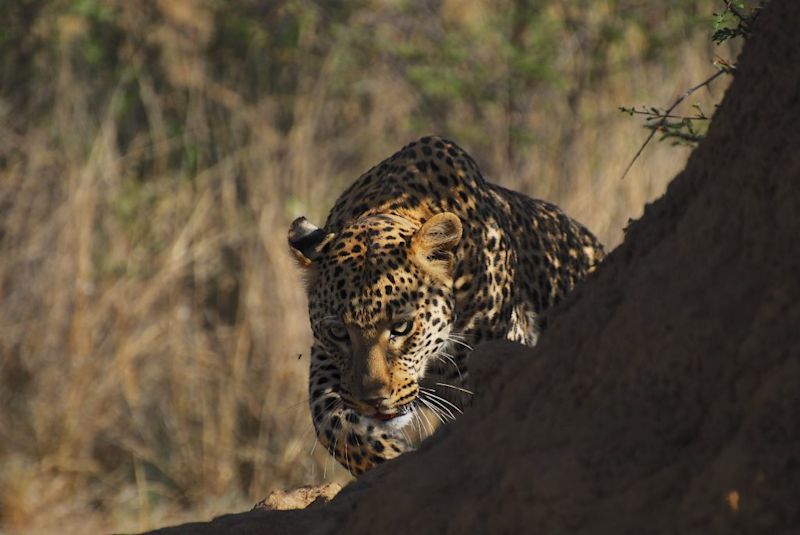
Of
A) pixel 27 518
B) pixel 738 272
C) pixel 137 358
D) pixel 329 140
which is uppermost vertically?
pixel 329 140

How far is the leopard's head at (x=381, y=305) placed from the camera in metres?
6.16

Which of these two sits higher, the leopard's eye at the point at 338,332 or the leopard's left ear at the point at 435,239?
the leopard's left ear at the point at 435,239

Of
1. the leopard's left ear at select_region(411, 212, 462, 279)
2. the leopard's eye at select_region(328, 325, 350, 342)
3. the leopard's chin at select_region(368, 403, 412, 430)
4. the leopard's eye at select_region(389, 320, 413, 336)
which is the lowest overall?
the leopard's chin at select_region(368, 403, 412, 430)

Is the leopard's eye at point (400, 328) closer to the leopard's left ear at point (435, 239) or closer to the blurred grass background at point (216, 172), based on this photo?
the leopard's left ear at point (435, 239)

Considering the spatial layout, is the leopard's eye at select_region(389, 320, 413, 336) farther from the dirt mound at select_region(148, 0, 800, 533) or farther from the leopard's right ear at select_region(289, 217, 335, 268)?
the dirt mound at select_region(148, 0, 800, 533)

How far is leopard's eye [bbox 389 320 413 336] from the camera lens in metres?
6.29

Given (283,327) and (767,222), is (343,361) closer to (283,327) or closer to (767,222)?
(767,222)

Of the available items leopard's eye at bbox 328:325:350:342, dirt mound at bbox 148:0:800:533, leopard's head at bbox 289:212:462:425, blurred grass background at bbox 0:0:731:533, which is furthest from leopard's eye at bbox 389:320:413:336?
blurred grass background at bbox 0:0:731:533

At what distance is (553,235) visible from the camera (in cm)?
745

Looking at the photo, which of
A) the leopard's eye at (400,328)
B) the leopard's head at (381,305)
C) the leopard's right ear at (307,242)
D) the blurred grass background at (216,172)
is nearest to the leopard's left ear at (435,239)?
the leopard's head at (381,305)

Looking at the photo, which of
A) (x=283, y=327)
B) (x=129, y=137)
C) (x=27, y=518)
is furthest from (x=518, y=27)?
(x=27, y=518)

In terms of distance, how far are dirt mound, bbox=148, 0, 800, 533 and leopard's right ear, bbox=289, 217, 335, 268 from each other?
9.25 ft

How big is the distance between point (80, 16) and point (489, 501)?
11924mm

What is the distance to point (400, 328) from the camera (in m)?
6.29
